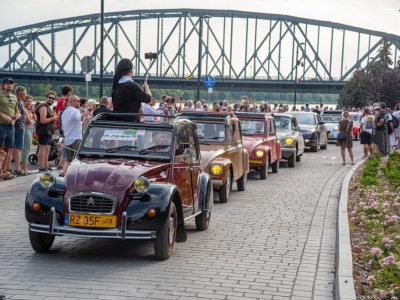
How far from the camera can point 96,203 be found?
28.5 feet

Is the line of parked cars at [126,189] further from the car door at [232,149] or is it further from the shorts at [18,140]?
the shorts at [18,140]

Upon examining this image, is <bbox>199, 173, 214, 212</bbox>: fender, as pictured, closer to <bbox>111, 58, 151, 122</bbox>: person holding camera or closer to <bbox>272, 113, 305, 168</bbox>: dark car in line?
<bbox>111, 58, 151, 122</bbox>: person holding camera

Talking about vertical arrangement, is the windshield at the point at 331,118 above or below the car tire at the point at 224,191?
above

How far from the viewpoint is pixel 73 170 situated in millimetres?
9188

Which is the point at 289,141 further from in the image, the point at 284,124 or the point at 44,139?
the point at 44,139

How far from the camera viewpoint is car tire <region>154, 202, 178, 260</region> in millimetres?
8852

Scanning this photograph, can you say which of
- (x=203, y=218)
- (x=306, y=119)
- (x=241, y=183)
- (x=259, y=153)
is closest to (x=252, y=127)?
(x=259, y=153)

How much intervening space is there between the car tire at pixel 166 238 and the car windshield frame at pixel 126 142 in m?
0.95

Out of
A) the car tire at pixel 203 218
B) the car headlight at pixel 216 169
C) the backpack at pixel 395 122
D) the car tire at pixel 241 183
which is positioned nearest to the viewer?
the car tire at pixel 203 218

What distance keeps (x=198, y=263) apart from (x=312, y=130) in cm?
2455

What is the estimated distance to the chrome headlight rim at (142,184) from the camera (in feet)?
29.0

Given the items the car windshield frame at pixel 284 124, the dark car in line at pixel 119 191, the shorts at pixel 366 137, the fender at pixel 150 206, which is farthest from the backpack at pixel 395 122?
the fender at pixel 150 206

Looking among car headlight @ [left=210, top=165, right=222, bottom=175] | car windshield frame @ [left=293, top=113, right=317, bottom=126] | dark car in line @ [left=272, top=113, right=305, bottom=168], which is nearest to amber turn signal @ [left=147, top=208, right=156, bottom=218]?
car headlight @ [left=210, top=165, right=222, bottom=175]

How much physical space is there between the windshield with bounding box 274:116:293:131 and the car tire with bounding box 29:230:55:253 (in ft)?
57.6
